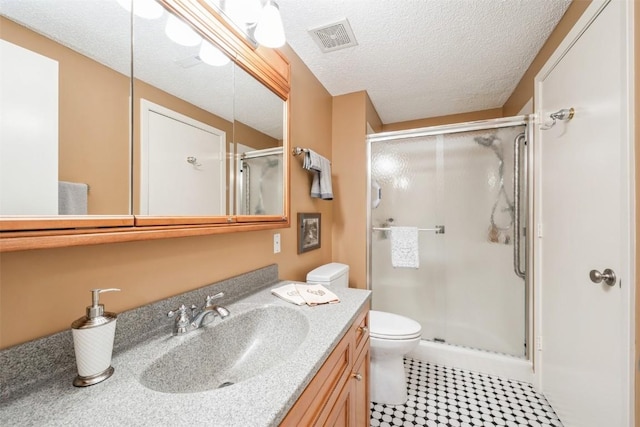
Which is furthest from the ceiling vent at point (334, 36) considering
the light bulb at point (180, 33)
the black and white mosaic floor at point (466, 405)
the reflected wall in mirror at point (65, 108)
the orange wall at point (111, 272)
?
the black and white mosaic floor at point (466, 405)

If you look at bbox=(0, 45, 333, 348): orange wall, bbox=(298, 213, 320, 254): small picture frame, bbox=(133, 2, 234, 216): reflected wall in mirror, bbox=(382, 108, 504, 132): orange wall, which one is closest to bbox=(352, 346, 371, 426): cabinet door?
bbox=(0, 45, 333, 348): orange wall

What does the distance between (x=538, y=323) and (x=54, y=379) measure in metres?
2.31

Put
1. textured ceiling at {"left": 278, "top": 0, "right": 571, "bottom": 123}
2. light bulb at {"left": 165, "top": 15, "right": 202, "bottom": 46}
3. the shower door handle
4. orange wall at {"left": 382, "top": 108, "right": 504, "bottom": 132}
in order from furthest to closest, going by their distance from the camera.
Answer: orange wall at {"left": 382, "top": 108, "right": 504, "bottom": 132}
the shower door handle
textured ceiling at {"left": 278, "top": 0, "right": 571, "bottom": 123}
light bulb at {"left": 165, "top": 15, "right": 202, "bottom": 46}

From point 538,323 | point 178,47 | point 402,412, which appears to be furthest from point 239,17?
point 538,323

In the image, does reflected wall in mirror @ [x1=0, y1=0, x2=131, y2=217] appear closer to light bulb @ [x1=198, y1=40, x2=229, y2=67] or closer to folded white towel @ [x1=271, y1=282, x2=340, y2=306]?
light bulb @ [x1=198, y1=40, x2=229, y2=67]

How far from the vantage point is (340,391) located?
846mm

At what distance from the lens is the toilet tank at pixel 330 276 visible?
1.62 meters

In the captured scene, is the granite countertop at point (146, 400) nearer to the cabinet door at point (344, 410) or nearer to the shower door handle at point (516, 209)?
the cabinet door at point (344, 410)

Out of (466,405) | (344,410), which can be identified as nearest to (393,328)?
(466,405)

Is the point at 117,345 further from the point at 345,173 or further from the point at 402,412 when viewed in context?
the point at 345,173

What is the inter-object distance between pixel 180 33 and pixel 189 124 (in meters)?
0.28

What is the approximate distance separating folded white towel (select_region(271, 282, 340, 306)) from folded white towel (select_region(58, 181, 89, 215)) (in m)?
0.77

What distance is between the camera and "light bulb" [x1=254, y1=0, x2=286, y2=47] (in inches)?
41.1

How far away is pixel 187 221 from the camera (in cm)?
83
